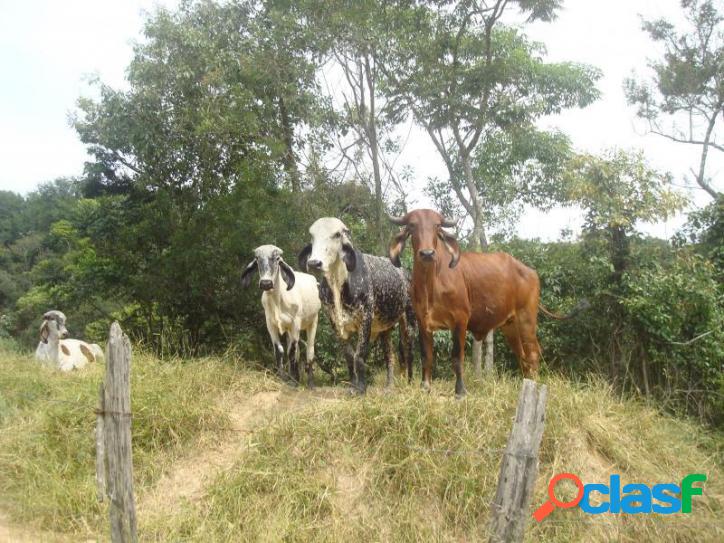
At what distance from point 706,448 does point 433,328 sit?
344cm

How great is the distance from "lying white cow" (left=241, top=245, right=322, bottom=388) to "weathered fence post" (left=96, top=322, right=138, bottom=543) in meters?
3.82

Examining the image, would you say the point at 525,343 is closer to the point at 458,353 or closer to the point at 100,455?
the point at 458,353

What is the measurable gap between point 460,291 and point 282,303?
2.54 metres

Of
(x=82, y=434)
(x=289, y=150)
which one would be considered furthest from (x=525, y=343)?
(x=289, y=150)

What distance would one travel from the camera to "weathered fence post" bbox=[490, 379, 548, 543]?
374 centimetres

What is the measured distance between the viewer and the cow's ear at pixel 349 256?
7.35 m

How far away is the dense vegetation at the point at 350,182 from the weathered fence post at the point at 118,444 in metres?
4.83

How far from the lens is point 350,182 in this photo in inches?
458

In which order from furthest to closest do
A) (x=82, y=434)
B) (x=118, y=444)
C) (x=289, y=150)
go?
(x=289, y=150), (x=82, y=434), (x=118, y=444)

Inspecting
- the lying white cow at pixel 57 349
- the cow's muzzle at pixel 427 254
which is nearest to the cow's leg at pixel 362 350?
the cow's muzzle at pixel 427 254

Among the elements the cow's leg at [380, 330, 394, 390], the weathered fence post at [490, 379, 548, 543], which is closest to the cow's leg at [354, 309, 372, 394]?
the cow's leg at [380, 330, 394, 390]

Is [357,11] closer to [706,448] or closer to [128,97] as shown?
[128,97]

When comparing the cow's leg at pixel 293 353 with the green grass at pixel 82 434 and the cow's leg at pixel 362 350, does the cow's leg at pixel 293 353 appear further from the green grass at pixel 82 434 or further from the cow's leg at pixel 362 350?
the cow's leg at pixel 362 350

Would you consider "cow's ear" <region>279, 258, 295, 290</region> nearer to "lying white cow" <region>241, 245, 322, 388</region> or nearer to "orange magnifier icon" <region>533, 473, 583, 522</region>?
"lying white cow" <region>241, 245, 322, 388</region>
